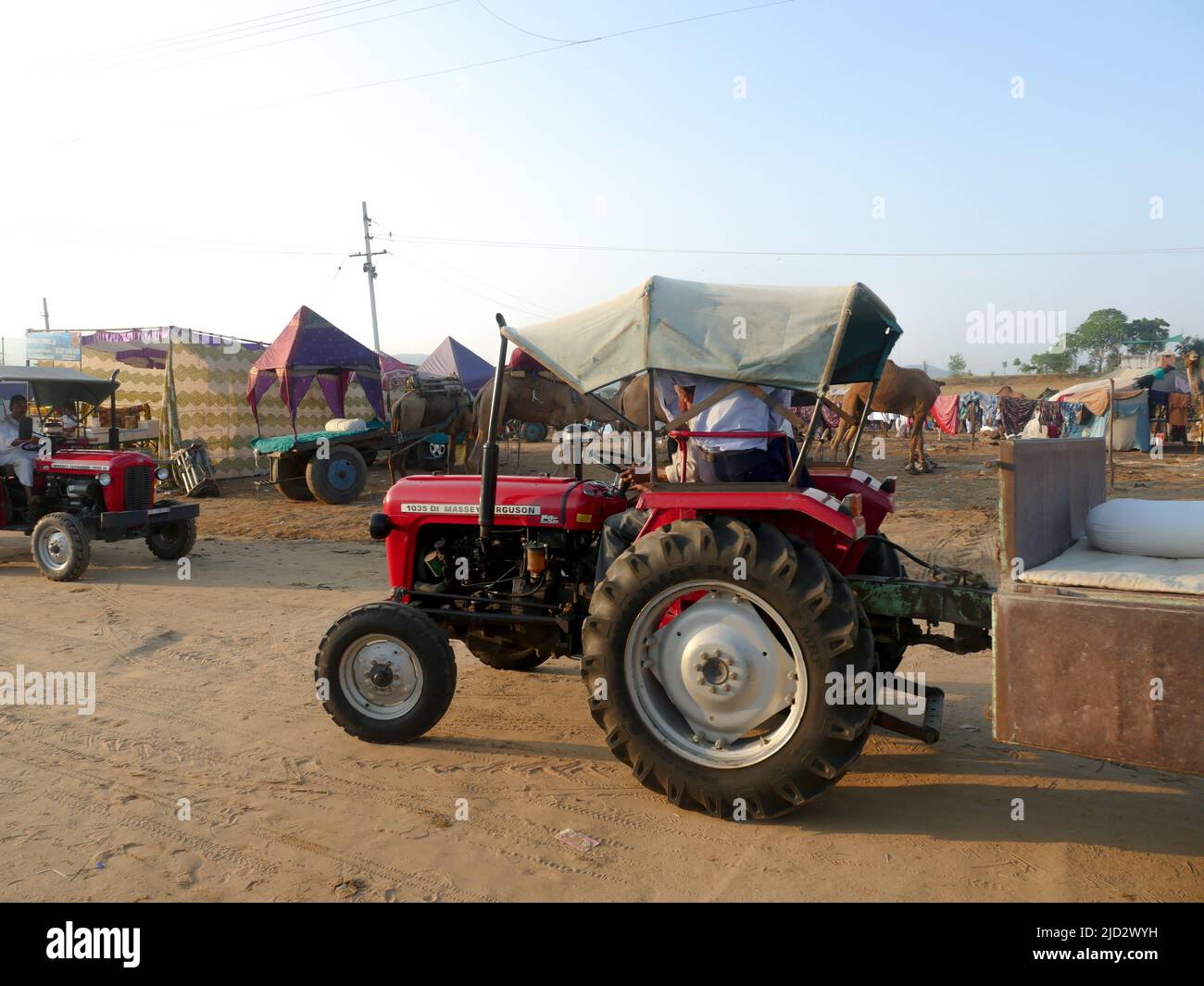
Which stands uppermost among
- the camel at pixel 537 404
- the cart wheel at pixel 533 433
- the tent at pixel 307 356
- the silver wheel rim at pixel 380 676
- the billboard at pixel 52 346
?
the billboard at pixel 52 346

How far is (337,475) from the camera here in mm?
14508

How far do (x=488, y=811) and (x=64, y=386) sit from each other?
1012cm

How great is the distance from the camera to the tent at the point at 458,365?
28.8 meters

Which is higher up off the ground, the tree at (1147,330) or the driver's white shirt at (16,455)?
the tree at (1147,330)

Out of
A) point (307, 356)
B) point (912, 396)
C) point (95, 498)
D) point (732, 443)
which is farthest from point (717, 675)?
point (912, 396)

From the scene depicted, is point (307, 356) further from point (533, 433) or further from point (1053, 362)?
point (1053, 362)

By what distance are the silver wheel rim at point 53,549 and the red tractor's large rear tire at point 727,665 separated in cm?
772

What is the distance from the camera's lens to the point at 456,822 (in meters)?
3.73

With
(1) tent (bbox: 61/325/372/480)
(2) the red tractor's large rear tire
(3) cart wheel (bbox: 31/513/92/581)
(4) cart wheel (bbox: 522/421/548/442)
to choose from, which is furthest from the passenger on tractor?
(4) cart wheel (bbox: 522/421/548/442)

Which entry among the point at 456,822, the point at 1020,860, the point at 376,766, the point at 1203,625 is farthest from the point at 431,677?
the point at 1203,625

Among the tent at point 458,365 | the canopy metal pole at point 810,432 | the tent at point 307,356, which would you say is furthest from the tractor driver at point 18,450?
the tent at point 458,365

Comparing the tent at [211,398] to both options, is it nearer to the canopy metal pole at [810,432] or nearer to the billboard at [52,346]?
the billboard at [52,346]

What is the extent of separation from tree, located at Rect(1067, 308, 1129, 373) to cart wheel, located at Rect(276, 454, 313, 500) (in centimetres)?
5874

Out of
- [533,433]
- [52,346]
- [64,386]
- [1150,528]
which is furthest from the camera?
[52,346]
